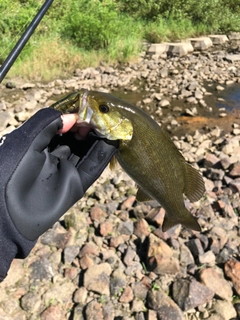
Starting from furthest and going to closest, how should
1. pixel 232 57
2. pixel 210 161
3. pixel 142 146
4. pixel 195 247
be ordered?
pixel 232 57
pixel 210 161
pixel 195 247
pixel 142 146

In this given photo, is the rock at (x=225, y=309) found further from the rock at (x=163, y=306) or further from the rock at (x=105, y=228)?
the rock at (x=105, y=228)

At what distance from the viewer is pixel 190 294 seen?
11.5ft

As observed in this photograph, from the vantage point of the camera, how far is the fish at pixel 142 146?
2297 millimetres

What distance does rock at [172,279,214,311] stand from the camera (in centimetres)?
349

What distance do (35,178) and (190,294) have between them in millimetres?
1995

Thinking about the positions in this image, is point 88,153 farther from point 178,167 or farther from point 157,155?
point 178,167

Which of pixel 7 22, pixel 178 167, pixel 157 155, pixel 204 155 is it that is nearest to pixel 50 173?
pixel 157 155

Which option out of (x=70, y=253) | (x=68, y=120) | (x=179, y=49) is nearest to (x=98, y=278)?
(x=70, y=253)

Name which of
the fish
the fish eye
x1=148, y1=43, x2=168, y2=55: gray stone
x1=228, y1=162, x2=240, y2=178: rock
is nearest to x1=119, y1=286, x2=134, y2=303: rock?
the fish

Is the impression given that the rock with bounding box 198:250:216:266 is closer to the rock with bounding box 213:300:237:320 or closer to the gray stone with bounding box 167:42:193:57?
the rock with bounding box 213:300:237:320

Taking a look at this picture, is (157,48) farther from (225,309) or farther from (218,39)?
(225,309)

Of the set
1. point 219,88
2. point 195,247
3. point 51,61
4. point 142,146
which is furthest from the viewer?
point 51,61

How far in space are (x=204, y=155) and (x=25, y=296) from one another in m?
3.99

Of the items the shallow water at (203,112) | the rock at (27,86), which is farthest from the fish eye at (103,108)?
the rock at (27,86)
